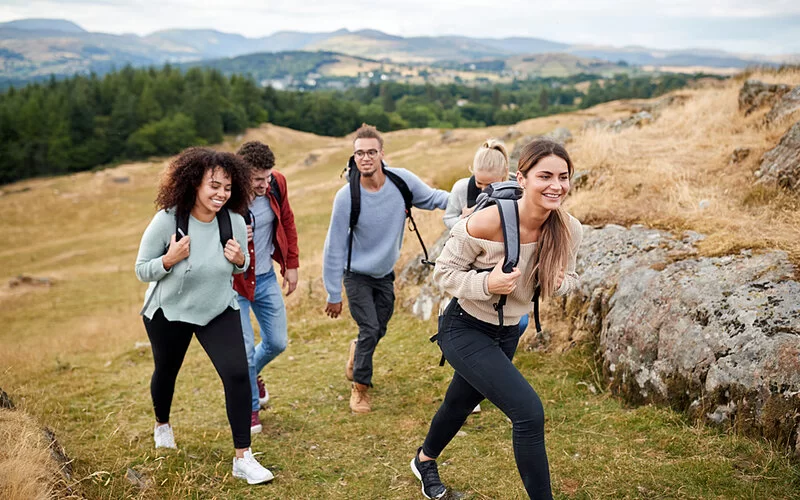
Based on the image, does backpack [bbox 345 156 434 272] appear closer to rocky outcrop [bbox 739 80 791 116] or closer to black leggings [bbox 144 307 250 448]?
black leggings [bbox 144 307 250 448]

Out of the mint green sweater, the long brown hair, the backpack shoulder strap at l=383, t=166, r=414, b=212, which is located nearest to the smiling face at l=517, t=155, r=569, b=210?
the long brown hair

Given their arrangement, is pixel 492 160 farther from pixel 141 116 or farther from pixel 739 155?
pixel 141 116

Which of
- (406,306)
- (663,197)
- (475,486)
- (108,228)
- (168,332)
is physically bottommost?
(108,228)

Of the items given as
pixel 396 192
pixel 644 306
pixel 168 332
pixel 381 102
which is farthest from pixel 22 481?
pixel 381 102

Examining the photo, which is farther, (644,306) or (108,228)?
(108,228)

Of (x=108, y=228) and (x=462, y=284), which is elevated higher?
(x=462, y=284)

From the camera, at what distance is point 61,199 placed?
5441 cm

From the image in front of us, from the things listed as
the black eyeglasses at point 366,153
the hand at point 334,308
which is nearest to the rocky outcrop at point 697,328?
the hand at point 334,308

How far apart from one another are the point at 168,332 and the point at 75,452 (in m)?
1.51

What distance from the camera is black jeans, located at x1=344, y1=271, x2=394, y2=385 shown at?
20.6 feet

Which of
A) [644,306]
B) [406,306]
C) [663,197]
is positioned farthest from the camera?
[406,306]

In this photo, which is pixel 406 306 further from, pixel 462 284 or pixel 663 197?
pixel 462 284

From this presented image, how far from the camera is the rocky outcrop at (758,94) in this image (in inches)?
483

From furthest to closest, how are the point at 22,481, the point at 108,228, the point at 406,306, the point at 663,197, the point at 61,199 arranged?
1. the point at 61,199
2. the point at 108,228
3. the point at 406,306
4. the point at 663,197
5. the point at 22,481
